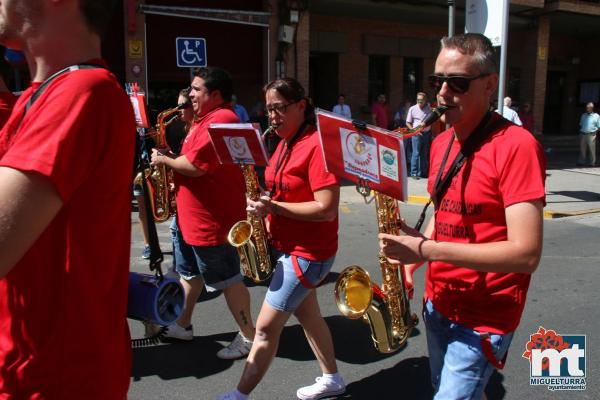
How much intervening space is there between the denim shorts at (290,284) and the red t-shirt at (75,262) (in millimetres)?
1588

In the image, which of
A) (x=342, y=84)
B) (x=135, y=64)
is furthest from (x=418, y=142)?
(x=135, y=64)

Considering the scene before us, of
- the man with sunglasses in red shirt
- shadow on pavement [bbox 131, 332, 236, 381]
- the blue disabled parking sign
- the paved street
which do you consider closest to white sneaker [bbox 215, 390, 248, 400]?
the paved street

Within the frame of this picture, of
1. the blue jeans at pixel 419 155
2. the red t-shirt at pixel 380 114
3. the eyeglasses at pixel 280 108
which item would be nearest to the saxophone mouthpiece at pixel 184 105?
the eyeglasses at pixel 280 108

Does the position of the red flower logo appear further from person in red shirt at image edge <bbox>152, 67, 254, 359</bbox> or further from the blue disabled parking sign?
the blue disabled parking sign

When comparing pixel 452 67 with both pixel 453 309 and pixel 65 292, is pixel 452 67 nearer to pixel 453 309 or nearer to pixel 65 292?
pixel 453 309

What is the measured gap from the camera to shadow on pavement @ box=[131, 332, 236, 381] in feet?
11.7

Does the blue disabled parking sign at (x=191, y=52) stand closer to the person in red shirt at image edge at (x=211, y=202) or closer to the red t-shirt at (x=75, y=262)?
the person in red shirt at image edge at (x=211, y=202)

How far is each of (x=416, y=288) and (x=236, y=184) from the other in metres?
2.32

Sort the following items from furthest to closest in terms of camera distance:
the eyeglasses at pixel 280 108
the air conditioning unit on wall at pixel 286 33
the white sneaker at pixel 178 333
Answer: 1. the air conditioning unit on wall at pixel 286 33
2. the white sneaker at pixel 178 333
3. the eyeglasses at pixel 280 108

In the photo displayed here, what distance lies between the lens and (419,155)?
1228 centimetres

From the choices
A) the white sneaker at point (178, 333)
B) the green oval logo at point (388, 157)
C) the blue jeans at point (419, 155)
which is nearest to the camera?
the green oval logo at point (388, 157)

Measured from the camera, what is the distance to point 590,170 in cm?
1452

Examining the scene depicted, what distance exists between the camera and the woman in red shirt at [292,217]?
2.83 m

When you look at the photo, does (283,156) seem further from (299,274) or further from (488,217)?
(488,217)
